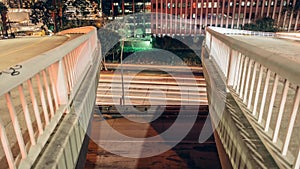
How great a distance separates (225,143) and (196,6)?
139ft

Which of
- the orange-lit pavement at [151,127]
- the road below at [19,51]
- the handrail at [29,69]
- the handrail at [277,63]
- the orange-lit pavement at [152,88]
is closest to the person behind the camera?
the handrail at [29,69]

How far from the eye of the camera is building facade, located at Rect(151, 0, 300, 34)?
3947cm

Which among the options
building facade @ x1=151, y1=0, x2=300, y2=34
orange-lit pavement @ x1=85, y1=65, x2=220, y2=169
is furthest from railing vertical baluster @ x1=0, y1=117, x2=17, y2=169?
building facade @ x1=151, y1=0, x2=300, y2=34

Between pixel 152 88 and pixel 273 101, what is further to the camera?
pixel 152 88

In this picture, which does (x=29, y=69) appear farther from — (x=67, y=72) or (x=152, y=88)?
(x=152, y=88)

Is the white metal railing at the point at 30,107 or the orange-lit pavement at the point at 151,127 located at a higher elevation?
the white metal railing at the point at 30,107

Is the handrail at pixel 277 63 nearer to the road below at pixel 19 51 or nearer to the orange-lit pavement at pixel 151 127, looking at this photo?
the road below at pixel 19 51

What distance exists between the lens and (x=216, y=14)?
41.1 m

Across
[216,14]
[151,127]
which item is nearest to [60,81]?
[151,127]

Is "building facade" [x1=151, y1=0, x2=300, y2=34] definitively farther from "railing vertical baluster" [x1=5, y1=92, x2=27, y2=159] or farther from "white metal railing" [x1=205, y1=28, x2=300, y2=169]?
"railing vertical baluster" [x1=5, y1=92, x2=27, y2=159]

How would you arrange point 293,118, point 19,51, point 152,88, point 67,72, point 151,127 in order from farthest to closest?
1. point 152,88
2. point 151,127
3. point 19,51
4. point 67,72
5. point 293,118

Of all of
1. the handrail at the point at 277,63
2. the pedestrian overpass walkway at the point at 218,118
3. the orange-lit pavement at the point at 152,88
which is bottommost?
the orange-lit pavement at the point at 152,88

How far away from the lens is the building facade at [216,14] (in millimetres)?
39469

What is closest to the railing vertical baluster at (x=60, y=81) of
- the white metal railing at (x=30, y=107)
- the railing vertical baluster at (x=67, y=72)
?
the white metal railing at (x=30, y=107)
